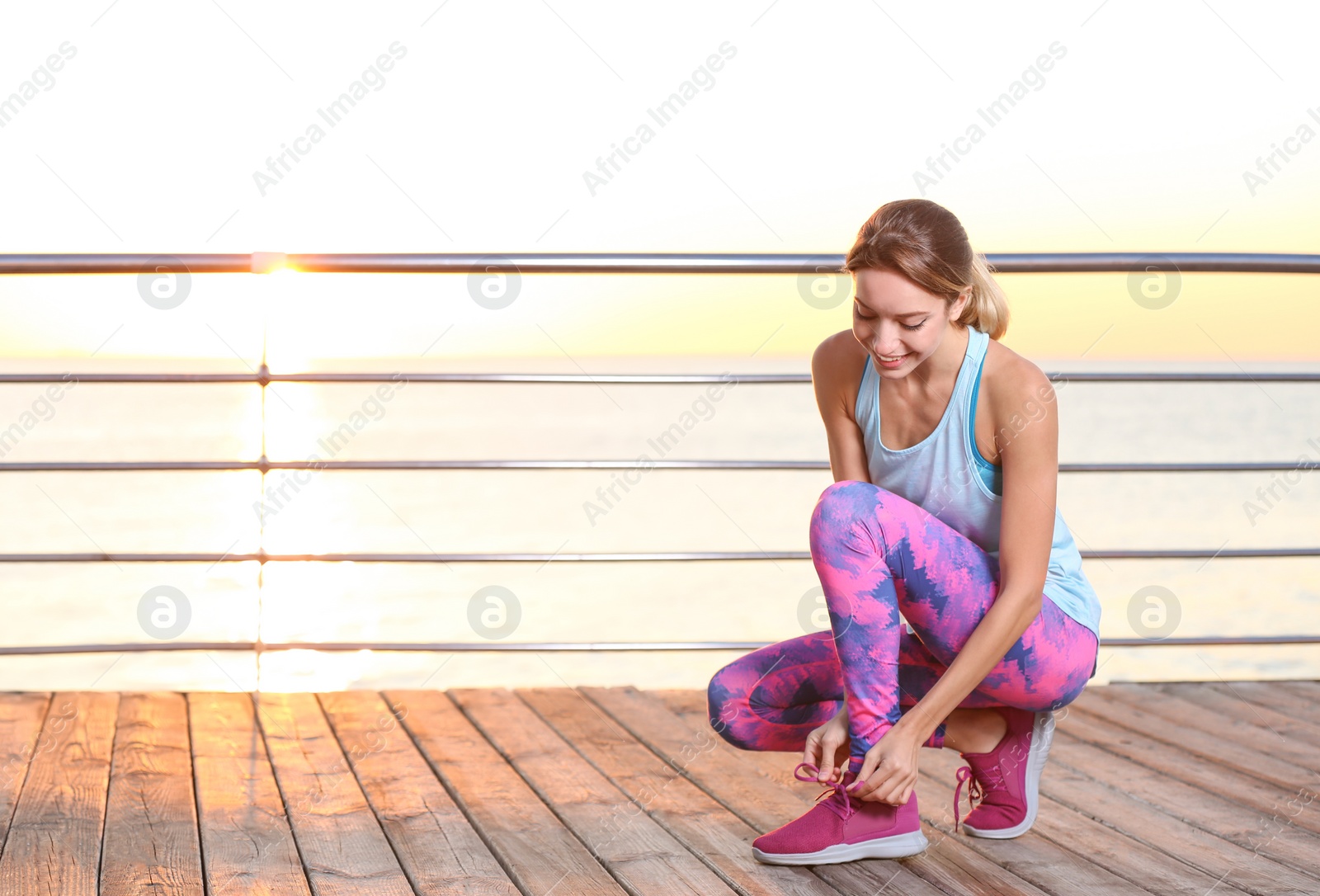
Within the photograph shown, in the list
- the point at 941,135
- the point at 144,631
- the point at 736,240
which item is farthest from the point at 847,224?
the point at 144,631

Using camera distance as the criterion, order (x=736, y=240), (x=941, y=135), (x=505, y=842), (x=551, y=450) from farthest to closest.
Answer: (x=551, y=450)
(x=736, y=240)
(x=941, y=135)
(x=505, y=842)

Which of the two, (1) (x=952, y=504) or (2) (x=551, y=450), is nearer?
(1) (x=952, y=504)

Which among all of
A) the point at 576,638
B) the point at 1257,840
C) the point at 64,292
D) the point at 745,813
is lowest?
the point at 576,638

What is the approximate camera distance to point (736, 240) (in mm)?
3736

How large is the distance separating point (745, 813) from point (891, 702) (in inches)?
14.1

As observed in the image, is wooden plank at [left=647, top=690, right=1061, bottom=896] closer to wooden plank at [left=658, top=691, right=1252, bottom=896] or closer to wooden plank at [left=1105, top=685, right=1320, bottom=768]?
wooden plank at [left=658, top=691, right=1252, bottom=896]

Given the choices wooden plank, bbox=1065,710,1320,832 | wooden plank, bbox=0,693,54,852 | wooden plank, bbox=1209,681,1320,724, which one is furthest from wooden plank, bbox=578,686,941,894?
wooden plank, bbox=1209,681,1320,724

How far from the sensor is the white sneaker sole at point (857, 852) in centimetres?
140

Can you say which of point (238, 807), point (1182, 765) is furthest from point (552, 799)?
point (1182, 765)

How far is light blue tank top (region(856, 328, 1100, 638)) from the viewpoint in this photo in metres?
1.43

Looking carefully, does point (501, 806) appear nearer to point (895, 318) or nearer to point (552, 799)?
point (552, 799)

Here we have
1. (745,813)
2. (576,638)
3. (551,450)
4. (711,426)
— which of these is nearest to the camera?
(745,813)

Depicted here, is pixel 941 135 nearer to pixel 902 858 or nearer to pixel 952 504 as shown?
pixel 952 504

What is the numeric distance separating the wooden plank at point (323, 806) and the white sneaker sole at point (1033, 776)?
75 centimetres
